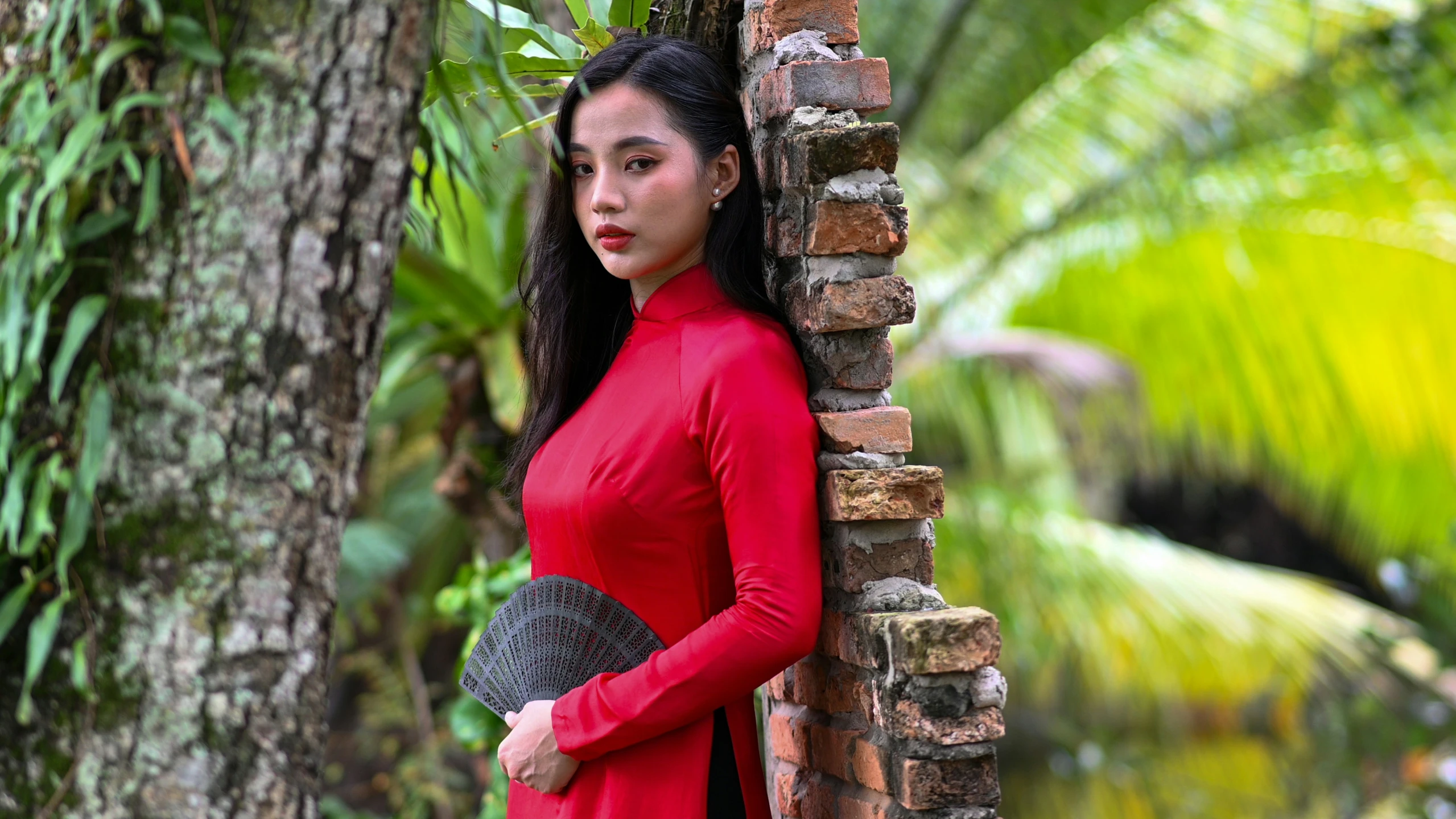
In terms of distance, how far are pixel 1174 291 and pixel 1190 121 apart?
69 centimetres

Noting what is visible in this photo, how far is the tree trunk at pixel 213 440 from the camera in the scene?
59.9 inches

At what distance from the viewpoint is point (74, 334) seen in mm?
1488

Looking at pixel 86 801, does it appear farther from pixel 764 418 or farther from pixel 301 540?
pixel 764 418

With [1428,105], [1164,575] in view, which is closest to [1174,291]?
[1428,105]

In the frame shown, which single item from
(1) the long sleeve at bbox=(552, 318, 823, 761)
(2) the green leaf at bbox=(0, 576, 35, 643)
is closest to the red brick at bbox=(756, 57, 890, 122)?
(1) the long sleeve at bbox=(552, 318, 823, 761)

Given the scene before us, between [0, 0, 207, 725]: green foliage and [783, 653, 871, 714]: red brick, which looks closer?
[0, 0, 207, 725]: green foliage

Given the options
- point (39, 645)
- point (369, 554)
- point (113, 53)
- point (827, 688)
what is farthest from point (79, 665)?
point (369, 554)

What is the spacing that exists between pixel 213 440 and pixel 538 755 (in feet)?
1.88

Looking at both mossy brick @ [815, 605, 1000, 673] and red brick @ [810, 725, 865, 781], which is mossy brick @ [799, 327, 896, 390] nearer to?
mossy brick @ [815, 605, 1000, 673]

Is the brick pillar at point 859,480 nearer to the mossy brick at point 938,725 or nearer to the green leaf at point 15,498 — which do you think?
the mossy brick at point 938,725

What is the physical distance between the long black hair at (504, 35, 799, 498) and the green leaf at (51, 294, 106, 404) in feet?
1.96

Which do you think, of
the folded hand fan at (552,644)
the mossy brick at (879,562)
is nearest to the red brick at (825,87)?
the mossy brick at (879,562)

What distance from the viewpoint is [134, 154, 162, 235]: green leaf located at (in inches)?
58.8

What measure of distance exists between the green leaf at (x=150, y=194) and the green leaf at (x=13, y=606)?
0.48m
